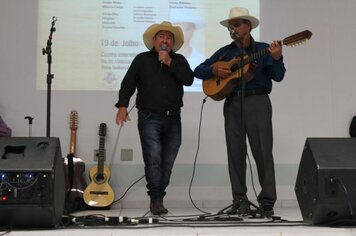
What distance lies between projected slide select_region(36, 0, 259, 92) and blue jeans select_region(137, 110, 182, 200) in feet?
3.30

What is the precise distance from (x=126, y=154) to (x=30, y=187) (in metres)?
2.09

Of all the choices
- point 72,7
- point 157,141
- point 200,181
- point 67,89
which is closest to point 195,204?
point 200,181

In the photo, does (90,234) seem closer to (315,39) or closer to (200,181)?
(200,181)

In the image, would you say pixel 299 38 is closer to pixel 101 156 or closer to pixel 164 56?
pixel 164 56

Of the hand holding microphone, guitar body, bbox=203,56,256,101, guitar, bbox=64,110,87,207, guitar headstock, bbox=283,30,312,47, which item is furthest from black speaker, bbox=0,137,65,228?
guitar, bbox=64,110,87,207

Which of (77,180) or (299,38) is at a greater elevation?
(299,38)

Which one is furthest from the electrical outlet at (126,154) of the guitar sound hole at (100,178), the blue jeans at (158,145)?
the blue jeans at (158,145)

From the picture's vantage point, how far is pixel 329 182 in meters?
1.73

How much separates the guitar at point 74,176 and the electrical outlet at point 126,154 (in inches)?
15.1

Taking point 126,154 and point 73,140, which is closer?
point 73,140

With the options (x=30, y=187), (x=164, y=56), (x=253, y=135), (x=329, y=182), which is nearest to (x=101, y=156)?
(x=164, y=56)

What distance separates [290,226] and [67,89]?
8.29 ft

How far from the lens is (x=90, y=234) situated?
67.2 inches

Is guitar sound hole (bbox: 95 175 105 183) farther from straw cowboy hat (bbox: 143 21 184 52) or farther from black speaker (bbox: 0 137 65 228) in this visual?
black speaker (bbox: 0 137 65 228)
